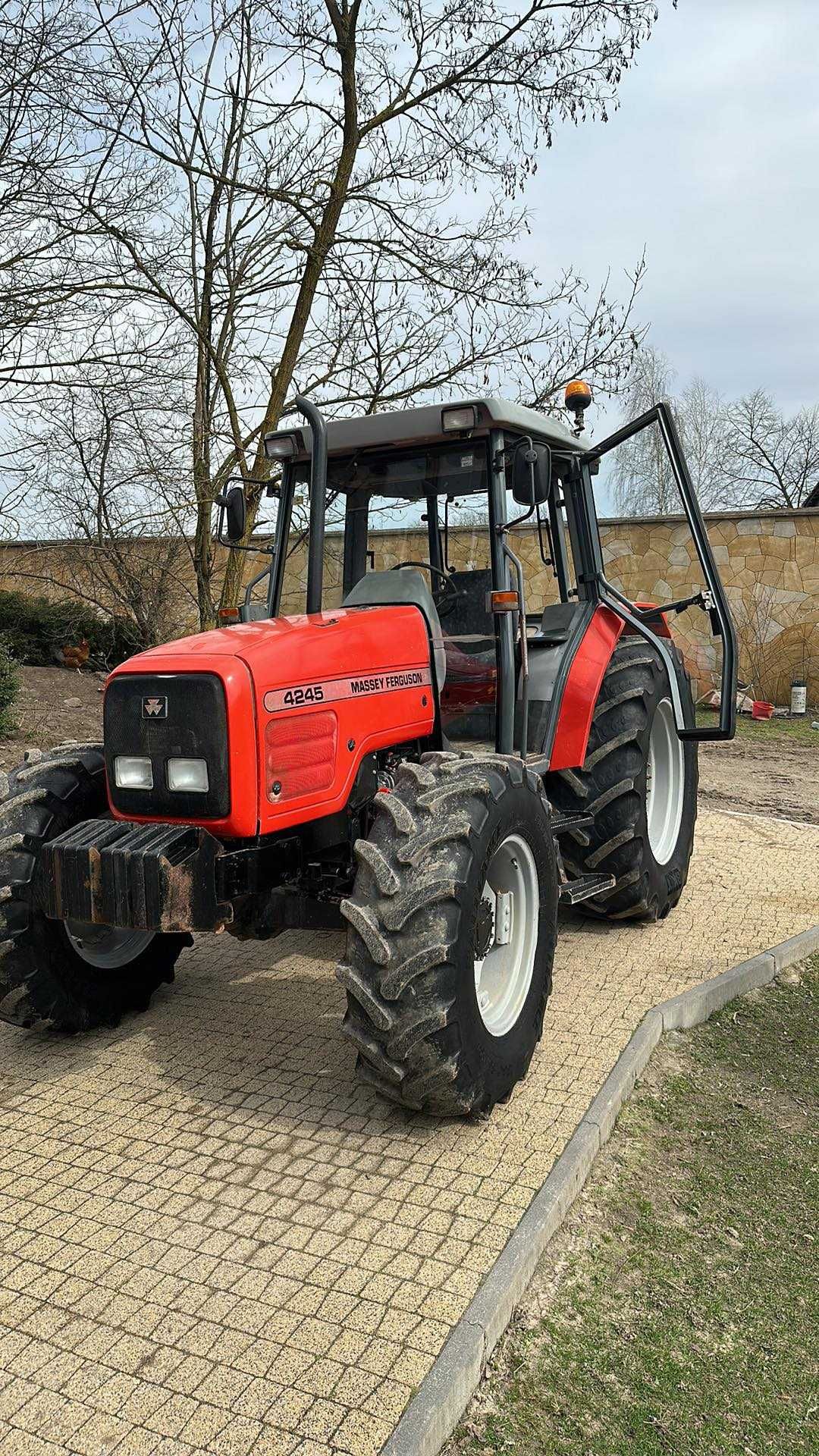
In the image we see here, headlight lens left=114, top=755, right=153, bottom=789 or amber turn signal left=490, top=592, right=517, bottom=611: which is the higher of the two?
amber turn signal left=490, top=592, right=517, bottom=611

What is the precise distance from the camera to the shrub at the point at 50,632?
42.1ft

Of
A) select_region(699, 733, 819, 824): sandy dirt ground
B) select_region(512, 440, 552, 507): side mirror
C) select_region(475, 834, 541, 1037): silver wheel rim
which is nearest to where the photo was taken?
select_region(475, 834, 541, 1037): silver wheel rim

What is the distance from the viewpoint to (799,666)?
14875mm

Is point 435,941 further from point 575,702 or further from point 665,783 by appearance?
point 665,783

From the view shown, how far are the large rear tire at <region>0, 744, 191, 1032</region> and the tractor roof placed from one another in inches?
64.7

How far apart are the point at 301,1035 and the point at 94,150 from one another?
5.86 m

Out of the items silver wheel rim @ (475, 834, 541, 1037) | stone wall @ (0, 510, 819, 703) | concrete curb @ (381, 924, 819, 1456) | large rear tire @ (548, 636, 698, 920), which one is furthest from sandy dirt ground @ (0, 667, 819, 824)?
silver wheel rim @ (475, 834, 541, 1037)

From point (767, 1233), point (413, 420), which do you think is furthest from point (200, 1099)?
point (413, 420)

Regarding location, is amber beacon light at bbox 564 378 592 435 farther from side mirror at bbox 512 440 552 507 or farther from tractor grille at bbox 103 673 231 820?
tractor grille at bbox 103 673 231 820

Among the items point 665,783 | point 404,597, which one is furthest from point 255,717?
point 665,783

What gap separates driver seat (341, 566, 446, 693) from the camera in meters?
4.32

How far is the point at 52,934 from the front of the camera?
388 cm

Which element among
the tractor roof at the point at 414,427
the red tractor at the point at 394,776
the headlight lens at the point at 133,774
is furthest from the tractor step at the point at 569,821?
the headlight lens at the point at 133,774

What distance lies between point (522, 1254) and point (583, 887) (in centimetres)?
237
